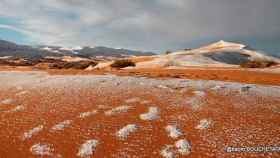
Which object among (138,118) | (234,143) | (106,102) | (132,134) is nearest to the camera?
(234,143)

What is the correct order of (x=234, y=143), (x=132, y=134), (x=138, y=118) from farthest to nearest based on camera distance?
(x=138, y=118), (x=132, y=134), (x=234, y=143)

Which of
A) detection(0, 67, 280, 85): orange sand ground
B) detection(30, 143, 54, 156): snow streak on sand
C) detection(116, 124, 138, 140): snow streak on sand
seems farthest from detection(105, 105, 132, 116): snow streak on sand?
detection(0, 67, 280, 85): orange sand ground

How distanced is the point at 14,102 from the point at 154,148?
62.6 ft

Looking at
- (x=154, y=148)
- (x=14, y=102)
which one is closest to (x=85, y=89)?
(x=14, y=102)

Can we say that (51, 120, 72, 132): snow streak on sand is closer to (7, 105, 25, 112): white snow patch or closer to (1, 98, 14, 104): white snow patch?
(7, 105, 25, 112): white snow patch

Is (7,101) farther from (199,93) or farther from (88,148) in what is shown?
(199,93)

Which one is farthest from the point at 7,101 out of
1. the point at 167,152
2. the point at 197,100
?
the point at 167,152

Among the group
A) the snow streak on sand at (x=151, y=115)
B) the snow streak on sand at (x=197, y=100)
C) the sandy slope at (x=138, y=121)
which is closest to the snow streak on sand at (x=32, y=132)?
the sandy slope at (x=138, y=121)

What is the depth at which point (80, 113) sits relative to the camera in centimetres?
2655

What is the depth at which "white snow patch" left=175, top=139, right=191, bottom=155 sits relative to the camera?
18.3 meters

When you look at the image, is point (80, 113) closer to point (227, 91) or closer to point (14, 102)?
point (14, 102)

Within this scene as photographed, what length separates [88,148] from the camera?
19391 mm

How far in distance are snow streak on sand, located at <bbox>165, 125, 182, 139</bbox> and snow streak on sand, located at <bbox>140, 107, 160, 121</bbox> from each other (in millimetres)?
2380

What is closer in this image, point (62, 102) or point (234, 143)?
point (234, 143)
